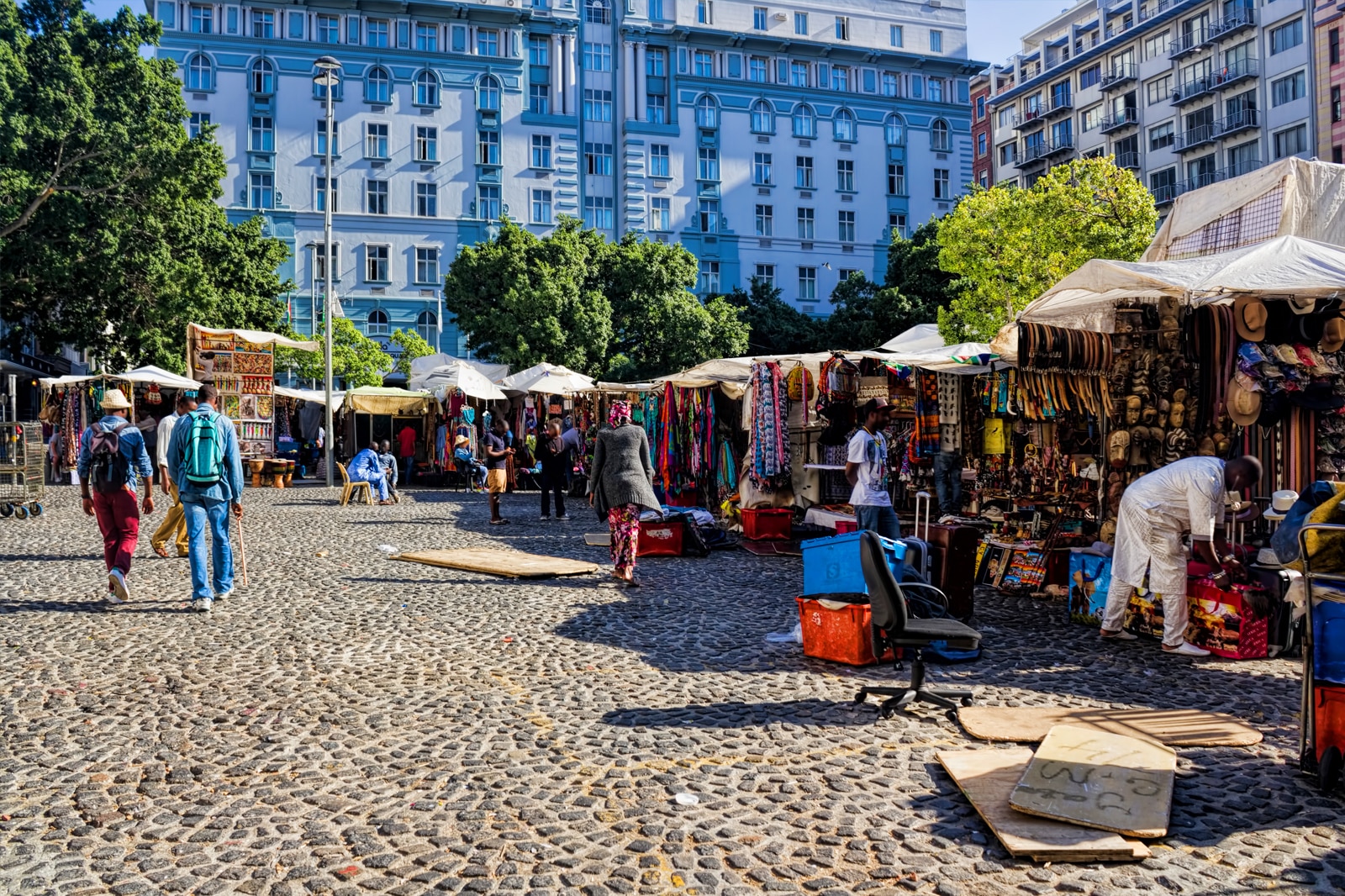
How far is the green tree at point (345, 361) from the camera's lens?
36.4 metres

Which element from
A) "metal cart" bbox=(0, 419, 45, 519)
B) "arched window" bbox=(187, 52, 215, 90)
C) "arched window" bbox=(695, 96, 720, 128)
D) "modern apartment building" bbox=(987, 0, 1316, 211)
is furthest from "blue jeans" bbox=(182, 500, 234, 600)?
"arched window" bbox=(695, 96, 720, 128)

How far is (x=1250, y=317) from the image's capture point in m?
8.72

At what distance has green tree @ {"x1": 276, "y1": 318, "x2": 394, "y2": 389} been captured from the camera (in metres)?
36.4

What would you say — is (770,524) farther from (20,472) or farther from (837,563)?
(20,472)

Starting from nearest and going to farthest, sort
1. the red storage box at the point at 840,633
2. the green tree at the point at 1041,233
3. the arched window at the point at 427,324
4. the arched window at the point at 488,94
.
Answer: the red storage box at the point at 840,633, the green tree at the point at 1041,233, the arched window at the point at 427,324, the arched window at the point at 488,94

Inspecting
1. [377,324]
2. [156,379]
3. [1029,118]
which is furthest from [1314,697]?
[1029,118]

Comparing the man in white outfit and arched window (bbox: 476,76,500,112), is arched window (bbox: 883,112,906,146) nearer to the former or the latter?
arched window (bbox: 476,76,500,112)

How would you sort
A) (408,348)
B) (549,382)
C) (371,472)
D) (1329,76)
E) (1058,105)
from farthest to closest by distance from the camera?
(1058,105) < (408,348) < (1329,76) < (549,382) < (371,472)

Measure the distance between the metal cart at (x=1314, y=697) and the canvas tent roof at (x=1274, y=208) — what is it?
22.0 ft

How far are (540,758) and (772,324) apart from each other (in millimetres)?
43055

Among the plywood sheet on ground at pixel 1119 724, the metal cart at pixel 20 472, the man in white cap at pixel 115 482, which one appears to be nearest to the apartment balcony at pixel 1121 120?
the metal cart at pixel 20 472

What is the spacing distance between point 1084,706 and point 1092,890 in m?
2.61

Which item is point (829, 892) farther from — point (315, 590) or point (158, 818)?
point (315, 590)

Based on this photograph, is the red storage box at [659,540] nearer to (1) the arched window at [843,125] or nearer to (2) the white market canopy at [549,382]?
(2) the white market canopy at [549,382]
